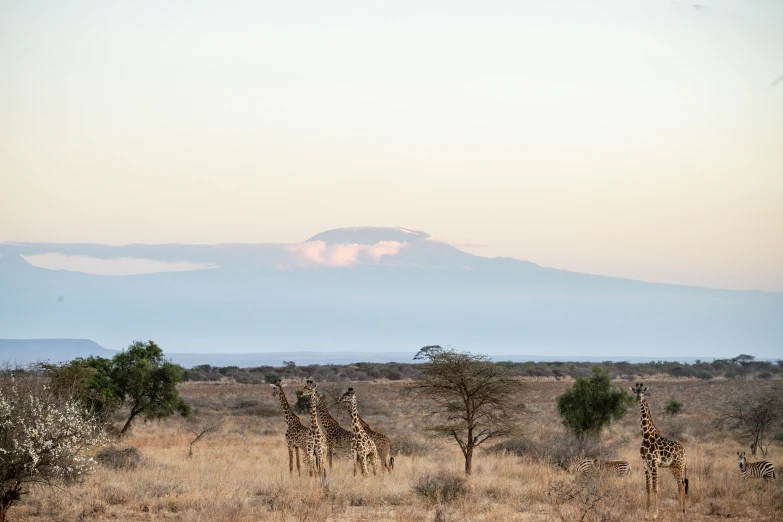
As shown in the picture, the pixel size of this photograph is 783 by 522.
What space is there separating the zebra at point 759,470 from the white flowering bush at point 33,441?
16.8 m

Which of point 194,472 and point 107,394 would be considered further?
point 107,394

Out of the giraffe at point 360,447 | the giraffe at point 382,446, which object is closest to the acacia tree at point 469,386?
the giraffe at point 382,446

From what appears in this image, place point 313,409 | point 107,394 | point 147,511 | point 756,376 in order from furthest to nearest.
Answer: point 756,376 < point 107,394 < point 313,409 < point 147,511

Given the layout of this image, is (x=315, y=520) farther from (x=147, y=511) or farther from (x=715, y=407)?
(x=715, y=407)

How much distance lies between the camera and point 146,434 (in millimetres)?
35156

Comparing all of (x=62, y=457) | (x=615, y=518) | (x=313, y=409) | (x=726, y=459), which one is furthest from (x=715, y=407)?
(x=62, y=457)

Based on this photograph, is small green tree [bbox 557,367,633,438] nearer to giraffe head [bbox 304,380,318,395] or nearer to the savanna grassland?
the savanna grassland

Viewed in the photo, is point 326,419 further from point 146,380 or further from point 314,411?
point 146,380

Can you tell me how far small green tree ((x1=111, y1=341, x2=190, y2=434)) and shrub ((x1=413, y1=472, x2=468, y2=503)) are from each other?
608 inches

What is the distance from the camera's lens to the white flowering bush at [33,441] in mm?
14180

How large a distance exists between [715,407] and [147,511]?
43.0 metres

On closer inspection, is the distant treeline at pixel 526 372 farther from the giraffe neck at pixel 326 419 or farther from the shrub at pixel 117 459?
the shrub at pixel 117 459

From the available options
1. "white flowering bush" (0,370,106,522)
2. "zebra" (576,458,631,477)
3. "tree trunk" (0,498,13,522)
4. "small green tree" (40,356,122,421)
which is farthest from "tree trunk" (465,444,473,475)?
"tree trunk" (0,498,13,522)

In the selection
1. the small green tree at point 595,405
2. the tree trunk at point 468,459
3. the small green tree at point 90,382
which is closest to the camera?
the tree trunk at point 468,459
